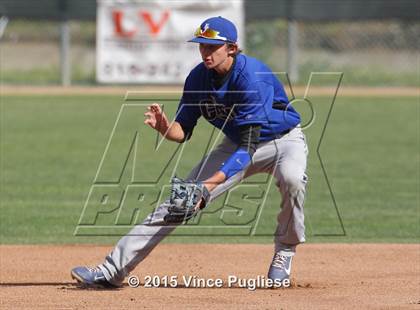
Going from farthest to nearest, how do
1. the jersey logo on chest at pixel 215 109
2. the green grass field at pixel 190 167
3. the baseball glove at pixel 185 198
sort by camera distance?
the green grass field at pixel 190 167 < the jersey logo on chest at pixel 215 109 < the baseball glove at pixel 185 198

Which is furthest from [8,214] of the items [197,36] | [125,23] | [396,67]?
[396,67]

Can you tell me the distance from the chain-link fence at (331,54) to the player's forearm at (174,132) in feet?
52.3

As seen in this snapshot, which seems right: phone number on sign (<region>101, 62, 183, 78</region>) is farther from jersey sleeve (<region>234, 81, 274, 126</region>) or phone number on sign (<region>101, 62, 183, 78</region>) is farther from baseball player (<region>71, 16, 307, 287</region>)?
jersey sleeve (<region>234, 81, 274, 126</region>)

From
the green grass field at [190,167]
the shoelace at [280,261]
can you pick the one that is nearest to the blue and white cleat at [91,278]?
the shoelace at [280,261]

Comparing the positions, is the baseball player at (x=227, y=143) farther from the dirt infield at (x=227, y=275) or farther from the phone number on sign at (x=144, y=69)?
the phone number on sign at (x=144, y=69)

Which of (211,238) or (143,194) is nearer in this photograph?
(211,238)

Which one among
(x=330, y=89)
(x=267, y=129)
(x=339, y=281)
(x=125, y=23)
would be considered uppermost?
(x=267, y=129)

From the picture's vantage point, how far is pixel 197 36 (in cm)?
688

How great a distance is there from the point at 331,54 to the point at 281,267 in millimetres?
18973

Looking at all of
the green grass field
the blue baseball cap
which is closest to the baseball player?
the blue baseball cap

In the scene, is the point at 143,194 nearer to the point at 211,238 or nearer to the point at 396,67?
the point at 211,238

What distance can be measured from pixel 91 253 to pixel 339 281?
252 centimetres

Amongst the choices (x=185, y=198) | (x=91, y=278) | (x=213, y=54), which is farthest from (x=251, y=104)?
(x=91, y=278)

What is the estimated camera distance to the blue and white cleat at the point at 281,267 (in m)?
7.45
